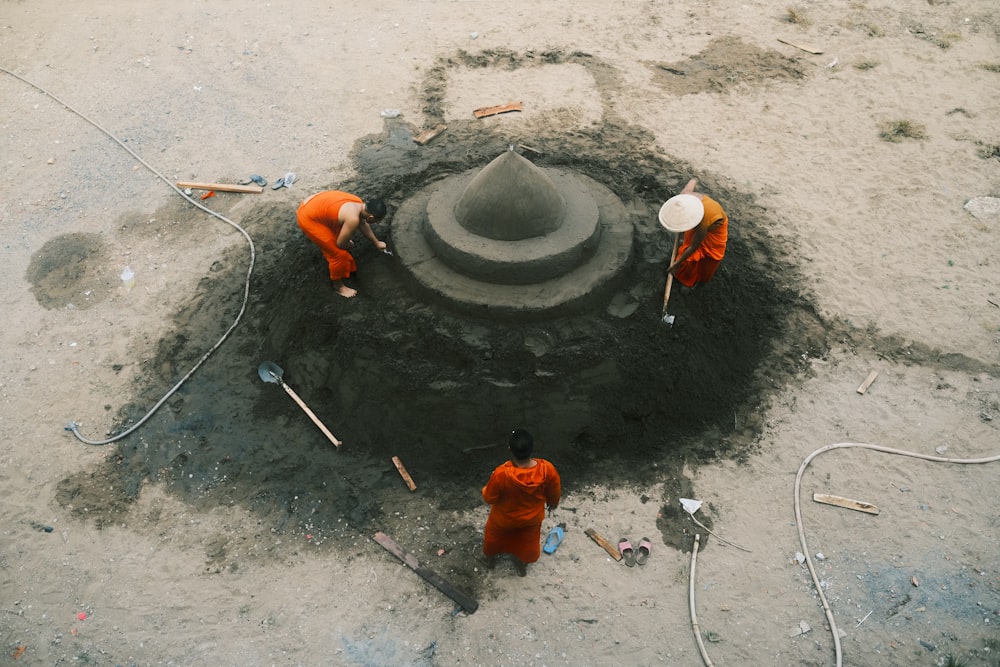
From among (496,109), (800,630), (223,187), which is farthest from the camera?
(496,109)

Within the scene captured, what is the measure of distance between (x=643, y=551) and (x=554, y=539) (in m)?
0.70

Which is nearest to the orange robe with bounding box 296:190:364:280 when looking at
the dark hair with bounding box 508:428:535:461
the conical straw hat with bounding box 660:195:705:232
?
the conical straw hat with bounding box 660:195:705:232

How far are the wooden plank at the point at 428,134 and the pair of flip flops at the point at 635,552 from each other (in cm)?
601

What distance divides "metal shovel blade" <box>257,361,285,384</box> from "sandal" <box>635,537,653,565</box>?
3594 millimetres

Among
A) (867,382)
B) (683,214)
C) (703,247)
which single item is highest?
(683,214)

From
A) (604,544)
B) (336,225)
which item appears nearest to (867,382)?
(604,544)

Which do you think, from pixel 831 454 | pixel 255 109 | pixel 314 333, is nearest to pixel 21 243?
pixel 255 109

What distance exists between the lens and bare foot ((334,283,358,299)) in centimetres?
622

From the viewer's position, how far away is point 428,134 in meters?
8.84

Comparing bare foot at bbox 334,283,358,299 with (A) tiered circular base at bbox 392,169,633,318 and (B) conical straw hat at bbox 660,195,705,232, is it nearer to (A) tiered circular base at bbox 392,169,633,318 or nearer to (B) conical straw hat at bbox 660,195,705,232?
(A) tiered circular base at bbox 392,169,633,318

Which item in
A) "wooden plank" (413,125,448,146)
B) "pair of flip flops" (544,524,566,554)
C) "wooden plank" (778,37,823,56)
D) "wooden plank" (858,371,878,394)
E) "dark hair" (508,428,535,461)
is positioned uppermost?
"dark hair" (508,428,535,461)

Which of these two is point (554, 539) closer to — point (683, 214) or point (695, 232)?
point (683, 214)

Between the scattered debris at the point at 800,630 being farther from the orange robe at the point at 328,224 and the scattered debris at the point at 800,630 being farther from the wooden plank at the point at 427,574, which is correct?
the orange robe at the point at 328,224

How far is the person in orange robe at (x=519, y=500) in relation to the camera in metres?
4.13
